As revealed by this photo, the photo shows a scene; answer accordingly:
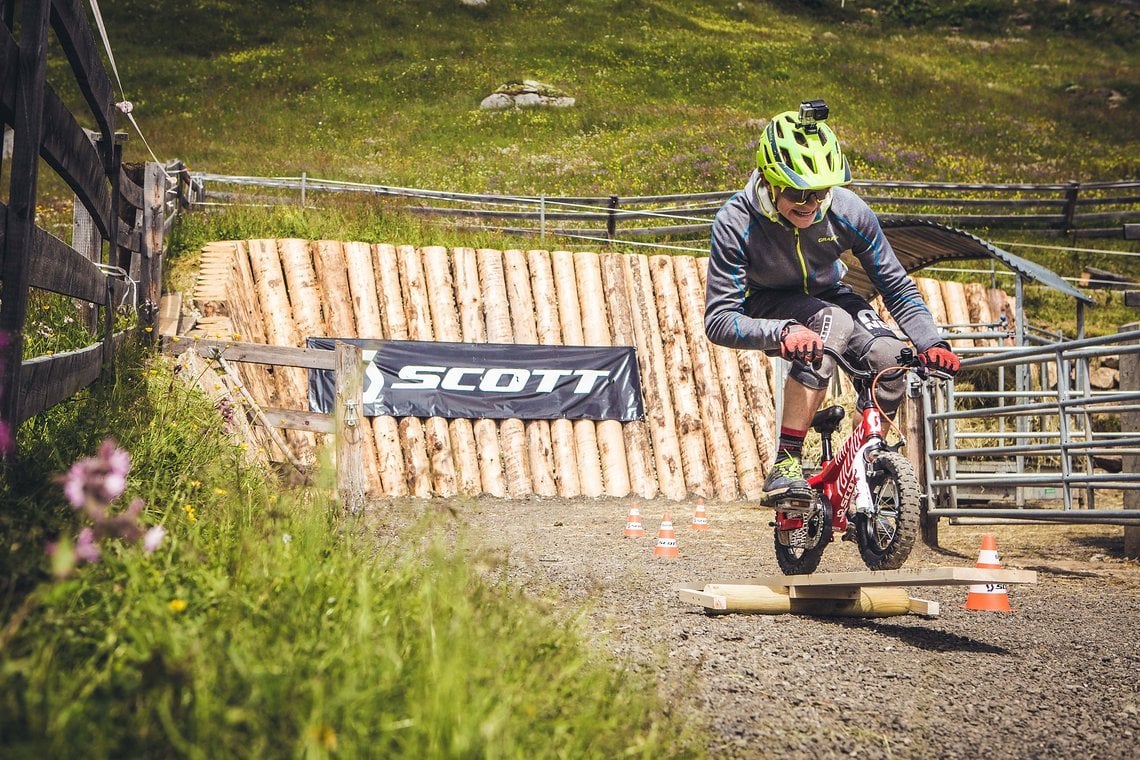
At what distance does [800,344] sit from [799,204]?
0.70 meters

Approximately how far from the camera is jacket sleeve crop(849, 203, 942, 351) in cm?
556

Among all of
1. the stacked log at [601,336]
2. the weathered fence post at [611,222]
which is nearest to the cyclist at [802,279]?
the stacked log at [601,336]

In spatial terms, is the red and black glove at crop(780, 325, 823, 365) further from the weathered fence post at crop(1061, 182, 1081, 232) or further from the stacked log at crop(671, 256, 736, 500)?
the weathered fence post at crop(1061, 182, 1081, 232)

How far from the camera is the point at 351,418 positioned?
9.23 m

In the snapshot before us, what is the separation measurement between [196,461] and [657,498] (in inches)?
357

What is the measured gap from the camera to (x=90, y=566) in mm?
2779

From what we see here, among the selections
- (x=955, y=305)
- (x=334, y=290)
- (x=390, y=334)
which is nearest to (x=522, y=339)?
(x=390, y=334)

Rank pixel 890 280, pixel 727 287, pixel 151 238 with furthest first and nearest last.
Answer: pixel 151 238
pixel 890 280
pixel 727 287

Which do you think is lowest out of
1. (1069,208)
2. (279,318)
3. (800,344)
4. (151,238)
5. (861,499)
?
(861,499)

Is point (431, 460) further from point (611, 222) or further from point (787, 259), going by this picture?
point (611, 222)

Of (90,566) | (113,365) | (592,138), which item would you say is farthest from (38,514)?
(592,138)

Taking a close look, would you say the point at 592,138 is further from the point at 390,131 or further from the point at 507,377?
the point at 507,377

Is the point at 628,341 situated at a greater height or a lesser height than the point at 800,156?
lesser

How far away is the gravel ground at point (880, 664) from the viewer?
3.46m
